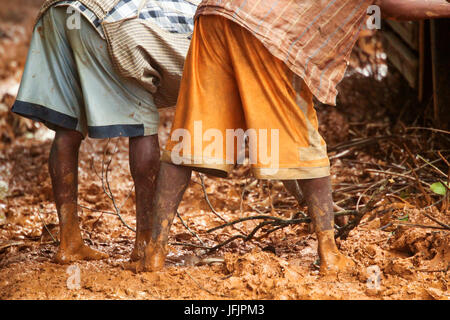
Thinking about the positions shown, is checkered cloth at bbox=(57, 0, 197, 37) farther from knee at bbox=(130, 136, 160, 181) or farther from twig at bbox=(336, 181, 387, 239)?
twig at bbox=(336, 181, 387, 239)

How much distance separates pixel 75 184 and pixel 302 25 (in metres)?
1.22

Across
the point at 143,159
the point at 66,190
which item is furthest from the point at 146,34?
the point at 66,190

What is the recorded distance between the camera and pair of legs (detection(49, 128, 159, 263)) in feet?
7.57

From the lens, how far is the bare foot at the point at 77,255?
2387mm

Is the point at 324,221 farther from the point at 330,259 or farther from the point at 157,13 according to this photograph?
the point at 157,13

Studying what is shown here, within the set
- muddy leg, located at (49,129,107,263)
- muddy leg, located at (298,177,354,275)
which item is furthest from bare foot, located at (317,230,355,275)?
muddy leg, located at (49,129,107,263)

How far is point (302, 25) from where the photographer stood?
1979 millimetres

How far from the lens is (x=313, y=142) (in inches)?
80.7

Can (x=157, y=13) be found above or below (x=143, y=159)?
above

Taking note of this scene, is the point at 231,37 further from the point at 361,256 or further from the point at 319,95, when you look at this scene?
the point at 361,256

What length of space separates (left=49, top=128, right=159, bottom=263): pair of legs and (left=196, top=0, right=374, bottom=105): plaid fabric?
678 mm

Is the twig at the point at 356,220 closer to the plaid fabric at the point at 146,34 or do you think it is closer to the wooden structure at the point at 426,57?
the plaid fabric at the point at 146,34

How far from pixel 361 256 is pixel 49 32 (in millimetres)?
1653

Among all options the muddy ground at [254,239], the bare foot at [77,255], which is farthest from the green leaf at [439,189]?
the bare foot at [77,255]
